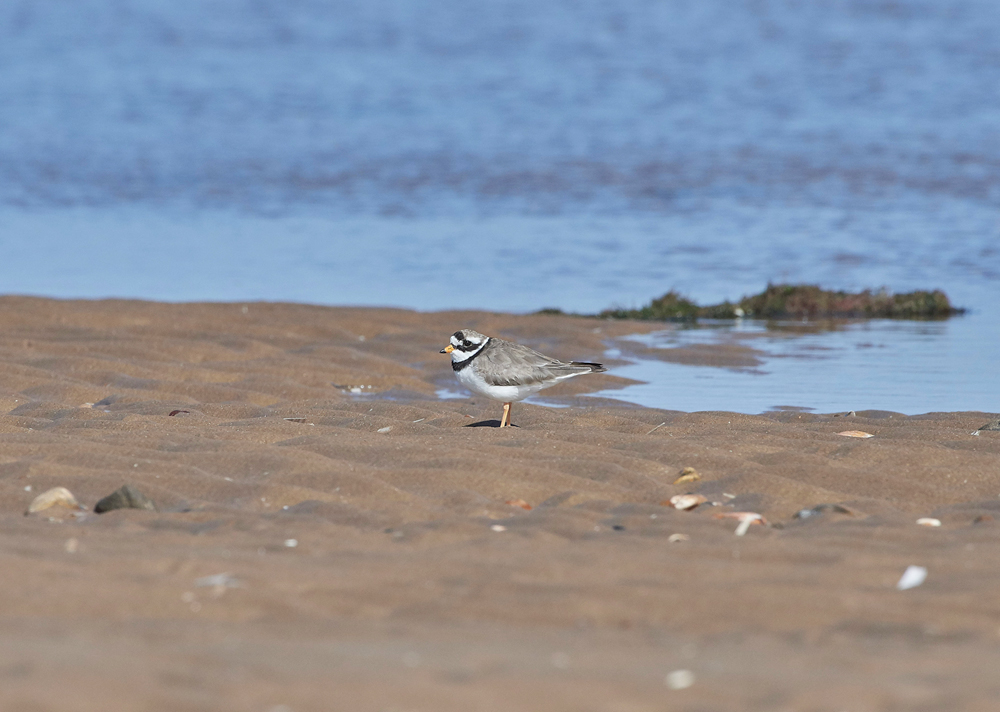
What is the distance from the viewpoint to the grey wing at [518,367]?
8109 millimetres

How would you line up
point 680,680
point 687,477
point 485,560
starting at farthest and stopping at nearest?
point 687,477, point 485,560, point 680,680

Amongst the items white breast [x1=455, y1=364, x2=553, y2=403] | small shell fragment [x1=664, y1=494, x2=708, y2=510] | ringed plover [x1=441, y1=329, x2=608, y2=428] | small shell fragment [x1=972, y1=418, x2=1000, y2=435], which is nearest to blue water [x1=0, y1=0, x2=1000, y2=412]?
small shell fragment [x1=972, y1=418, x2=1000, y2=435]

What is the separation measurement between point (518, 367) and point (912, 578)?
12.8 feet

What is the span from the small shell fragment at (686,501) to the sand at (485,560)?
5 centimetres

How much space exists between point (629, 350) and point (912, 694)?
989 cm

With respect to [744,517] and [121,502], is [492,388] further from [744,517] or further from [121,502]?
[121,502]

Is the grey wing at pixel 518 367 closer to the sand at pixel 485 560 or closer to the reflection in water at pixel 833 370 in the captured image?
the sand at pixel 485 560

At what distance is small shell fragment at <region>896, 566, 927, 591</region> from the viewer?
4.55 meters

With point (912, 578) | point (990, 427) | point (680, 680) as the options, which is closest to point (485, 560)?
point (680, 680)

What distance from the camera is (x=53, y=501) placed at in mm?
5797

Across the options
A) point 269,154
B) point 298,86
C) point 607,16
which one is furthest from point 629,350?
point 607,16

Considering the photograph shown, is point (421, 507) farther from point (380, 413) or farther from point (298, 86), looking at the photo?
point (298, 86)

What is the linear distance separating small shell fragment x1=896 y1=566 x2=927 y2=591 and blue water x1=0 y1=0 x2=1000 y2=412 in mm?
5184

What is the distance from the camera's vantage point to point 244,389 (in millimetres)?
9844
